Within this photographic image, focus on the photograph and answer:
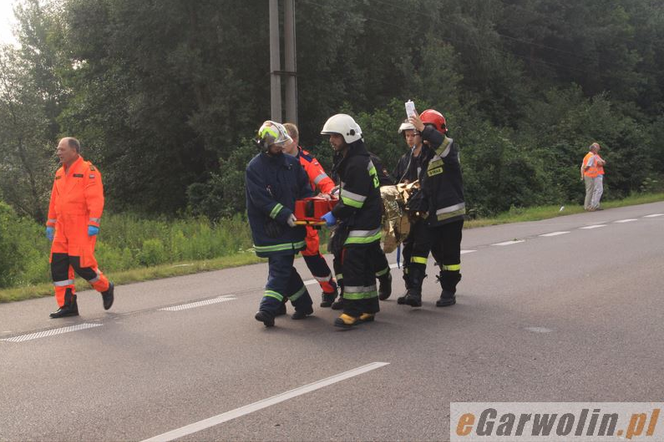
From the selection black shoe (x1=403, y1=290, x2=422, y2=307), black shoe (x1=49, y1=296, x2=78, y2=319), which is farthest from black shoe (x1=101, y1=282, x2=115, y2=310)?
black shoe (x1=403, y1=290, x2=422, y2=307)

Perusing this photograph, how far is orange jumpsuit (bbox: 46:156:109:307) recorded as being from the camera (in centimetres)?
876

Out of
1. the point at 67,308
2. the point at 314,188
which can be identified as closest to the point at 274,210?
the point at 314,188

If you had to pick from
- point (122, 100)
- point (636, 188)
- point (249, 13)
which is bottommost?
point (636, 188)

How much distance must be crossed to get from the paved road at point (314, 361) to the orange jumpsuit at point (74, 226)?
0.45 metres

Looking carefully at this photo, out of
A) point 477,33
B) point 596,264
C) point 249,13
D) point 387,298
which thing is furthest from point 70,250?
point 477,33

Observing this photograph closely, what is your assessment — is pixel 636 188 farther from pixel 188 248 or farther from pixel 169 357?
pixel 169 357

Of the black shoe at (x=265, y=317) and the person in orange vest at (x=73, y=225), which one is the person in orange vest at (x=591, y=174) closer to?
the person in orange vest at (x=73, y=225)

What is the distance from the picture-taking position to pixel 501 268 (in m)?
11.5

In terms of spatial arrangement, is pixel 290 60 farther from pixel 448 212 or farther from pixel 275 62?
pixel 448 212

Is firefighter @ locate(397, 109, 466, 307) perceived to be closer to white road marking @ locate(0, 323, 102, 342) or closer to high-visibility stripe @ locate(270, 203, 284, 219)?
high-visibility stripe @ locate(270, 203, 284, 219)

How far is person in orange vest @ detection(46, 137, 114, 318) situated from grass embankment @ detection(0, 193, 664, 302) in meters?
1.74

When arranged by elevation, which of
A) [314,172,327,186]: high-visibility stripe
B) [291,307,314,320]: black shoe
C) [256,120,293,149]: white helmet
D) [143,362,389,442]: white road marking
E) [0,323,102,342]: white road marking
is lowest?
[0,323,102,342]: white road marking

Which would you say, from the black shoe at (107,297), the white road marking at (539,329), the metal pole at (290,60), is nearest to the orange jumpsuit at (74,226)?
the black shoe at (107,297)

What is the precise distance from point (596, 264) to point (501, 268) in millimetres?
1347
